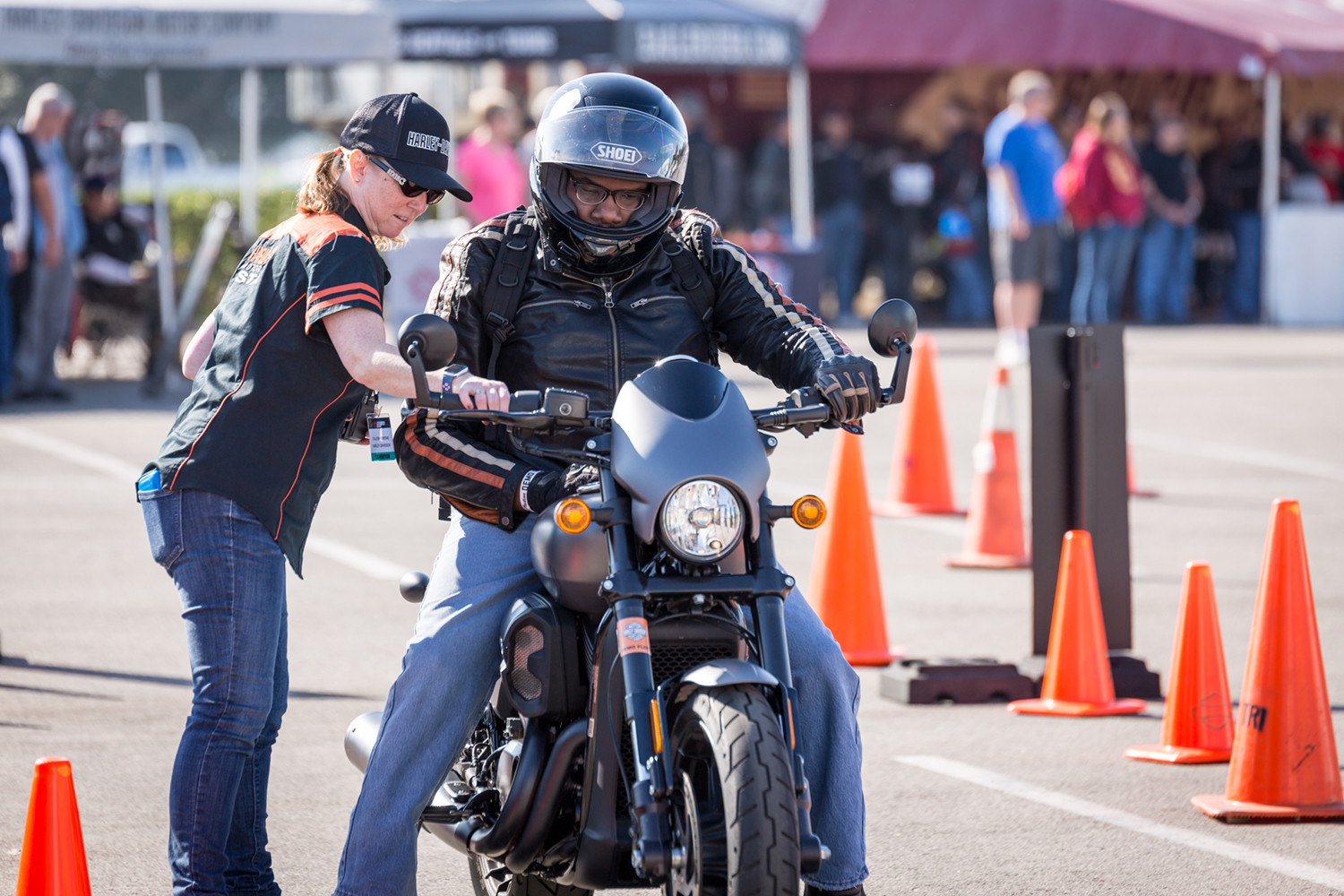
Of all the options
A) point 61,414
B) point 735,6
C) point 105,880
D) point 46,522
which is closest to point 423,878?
point 105,880

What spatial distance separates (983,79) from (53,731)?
22.8m

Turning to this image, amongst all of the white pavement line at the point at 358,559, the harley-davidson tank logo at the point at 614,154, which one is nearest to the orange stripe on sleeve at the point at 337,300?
the harley-davidson tank logo at the point at 614,154

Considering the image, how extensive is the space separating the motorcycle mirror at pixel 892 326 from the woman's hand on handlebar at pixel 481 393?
813mm

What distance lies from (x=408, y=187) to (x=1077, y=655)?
3.11m

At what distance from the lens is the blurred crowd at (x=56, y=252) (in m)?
14.4

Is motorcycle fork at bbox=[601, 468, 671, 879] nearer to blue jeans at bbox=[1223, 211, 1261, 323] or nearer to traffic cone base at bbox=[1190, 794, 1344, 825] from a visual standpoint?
traffic cone base at bbox=[1190, 794, 1344, 825]

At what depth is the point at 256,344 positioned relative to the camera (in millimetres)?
4184

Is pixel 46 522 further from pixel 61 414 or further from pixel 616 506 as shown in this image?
pixel 616 506

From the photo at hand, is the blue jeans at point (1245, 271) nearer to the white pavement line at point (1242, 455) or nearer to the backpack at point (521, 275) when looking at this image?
the white pavement line at point (1242, 455)

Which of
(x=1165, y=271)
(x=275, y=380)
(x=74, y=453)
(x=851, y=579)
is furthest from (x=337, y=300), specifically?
(x=1165, y=271)

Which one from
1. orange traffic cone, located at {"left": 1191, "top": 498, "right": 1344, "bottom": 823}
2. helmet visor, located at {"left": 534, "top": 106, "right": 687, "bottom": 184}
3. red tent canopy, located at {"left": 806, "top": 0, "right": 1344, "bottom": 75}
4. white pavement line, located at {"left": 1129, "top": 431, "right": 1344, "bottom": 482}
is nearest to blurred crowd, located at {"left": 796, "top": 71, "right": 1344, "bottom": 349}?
red tent canopy, located at {"left": 806, "top": 0, "right": 1344, "bottom": 75}

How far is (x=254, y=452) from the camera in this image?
4.21 meters

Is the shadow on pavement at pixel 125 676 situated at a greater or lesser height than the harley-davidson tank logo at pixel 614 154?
lesser

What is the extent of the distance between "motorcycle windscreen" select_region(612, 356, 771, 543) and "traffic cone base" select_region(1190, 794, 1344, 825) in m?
2.29
